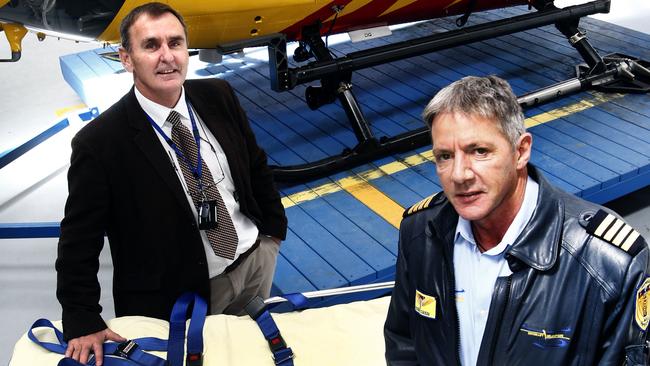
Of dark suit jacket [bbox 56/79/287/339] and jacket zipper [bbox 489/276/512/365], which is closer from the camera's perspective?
jacket zipper [bbox 489/276/512/365]

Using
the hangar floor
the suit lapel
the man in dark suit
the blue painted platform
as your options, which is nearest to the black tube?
the blue painted platform

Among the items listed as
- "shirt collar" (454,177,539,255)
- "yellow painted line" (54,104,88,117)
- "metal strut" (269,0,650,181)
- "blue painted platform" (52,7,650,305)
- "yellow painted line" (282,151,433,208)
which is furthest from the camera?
"yellow painted line" (54,104,88,117)

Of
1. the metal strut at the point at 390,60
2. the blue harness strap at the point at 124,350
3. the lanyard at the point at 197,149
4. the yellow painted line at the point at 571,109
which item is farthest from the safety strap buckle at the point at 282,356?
A: the yellow painted line at the point at 571,109

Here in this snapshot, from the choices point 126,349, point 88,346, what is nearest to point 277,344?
point 126,349

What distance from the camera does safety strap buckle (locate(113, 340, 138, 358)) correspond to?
238cm

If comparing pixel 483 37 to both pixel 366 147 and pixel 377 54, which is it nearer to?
pixel 377 54

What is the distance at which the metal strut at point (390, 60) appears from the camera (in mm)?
4430

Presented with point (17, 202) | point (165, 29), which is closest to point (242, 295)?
point (165, 29)

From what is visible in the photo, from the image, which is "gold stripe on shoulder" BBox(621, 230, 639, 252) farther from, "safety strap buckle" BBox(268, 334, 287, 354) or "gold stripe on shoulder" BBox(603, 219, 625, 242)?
"safety strap buckle" BBox(268, 334, 287, 354)

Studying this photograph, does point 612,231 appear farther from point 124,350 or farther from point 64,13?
point 64,13

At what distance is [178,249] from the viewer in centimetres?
253

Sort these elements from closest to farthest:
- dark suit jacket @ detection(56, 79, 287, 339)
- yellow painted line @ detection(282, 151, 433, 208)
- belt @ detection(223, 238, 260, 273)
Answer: dark suit jacket @ detection(56, 79, 287, 339) < belt @ detection(223, 238, 260, 273) < yellow painted line @ detection(282, 151, 433, 208)

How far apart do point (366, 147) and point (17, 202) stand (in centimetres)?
225

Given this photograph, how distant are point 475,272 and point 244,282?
126 centimetres
